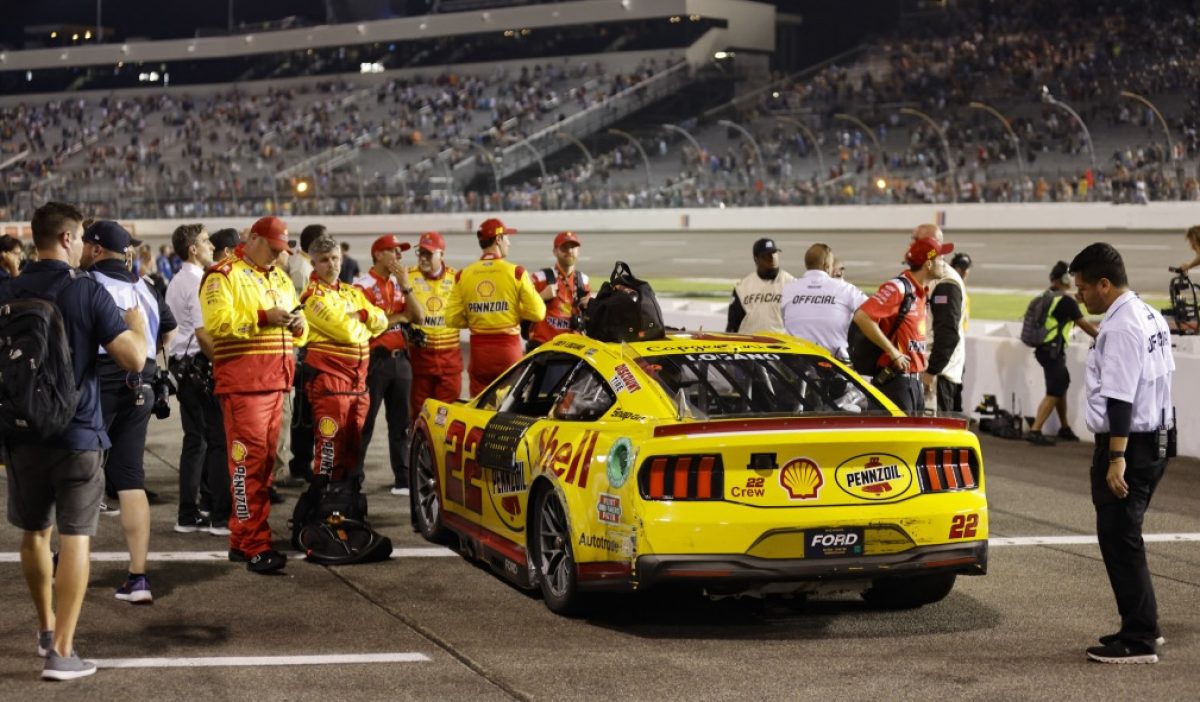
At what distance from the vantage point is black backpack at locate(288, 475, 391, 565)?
8.41 m

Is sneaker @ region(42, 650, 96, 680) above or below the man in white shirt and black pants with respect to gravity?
below

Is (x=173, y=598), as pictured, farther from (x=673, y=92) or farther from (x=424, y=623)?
(x=673, y=92)

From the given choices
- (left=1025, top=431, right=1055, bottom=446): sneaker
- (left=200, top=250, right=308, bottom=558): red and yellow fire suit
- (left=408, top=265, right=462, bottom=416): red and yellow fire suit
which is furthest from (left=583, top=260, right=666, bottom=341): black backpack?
(left=1025, top=431, right=1055, bottom=446): sneaker

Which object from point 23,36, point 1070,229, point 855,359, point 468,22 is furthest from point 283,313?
point 23,36

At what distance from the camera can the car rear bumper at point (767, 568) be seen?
632 centimetres

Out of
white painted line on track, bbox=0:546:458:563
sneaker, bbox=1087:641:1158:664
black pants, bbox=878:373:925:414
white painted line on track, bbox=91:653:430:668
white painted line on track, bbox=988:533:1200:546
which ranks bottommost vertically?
white painted line on track, bbox=0:546:458:563

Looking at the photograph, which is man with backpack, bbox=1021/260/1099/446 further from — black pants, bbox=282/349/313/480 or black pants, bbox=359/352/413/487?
black pants, bbox=282/349/313/480

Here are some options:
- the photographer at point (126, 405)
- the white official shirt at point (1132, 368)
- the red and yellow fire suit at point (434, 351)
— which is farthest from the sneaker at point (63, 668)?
the red and yellow fire suit at point (434, 351)

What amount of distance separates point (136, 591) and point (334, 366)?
194cm

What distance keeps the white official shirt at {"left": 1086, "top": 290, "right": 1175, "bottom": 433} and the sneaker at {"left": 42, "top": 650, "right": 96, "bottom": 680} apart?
4086 mm

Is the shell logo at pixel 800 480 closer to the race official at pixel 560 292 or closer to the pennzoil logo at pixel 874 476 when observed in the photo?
the pennzoil logo at pixel 874 476

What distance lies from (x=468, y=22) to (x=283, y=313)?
6961 cm

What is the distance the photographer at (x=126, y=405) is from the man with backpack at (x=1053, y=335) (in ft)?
27.2

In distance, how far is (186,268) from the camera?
985cm
